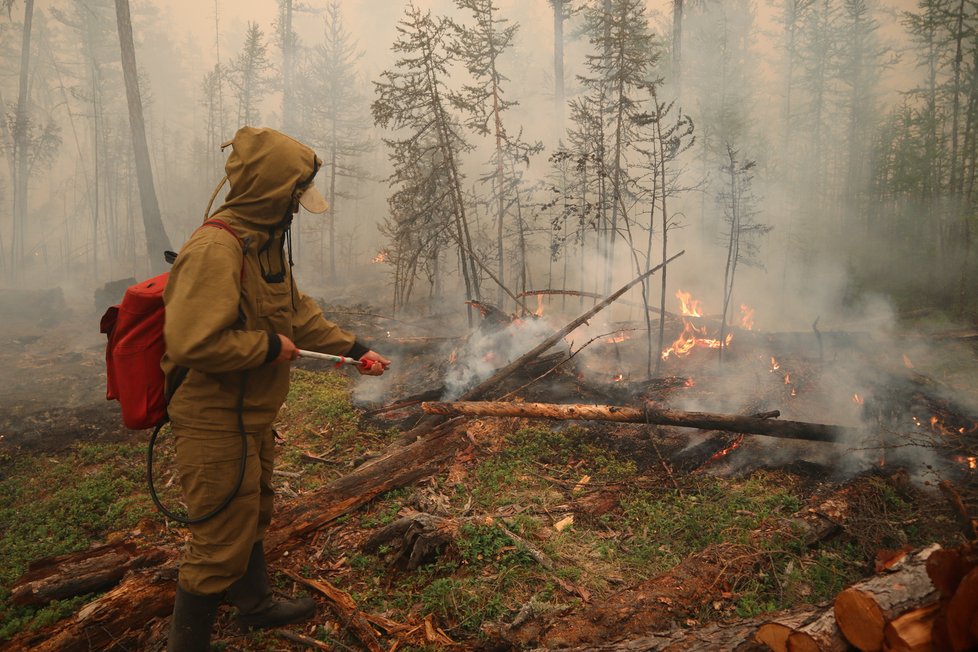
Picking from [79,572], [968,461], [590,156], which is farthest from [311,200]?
[590,156]

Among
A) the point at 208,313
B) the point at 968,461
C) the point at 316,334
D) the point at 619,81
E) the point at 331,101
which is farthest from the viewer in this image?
the point at 331,101

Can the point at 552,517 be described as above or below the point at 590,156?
below

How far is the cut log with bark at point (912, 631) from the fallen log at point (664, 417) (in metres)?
3.71

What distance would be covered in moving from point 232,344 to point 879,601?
3509 mm

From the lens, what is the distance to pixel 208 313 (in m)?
2.62

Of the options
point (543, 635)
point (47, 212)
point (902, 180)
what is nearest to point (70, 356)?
point (543, 635)

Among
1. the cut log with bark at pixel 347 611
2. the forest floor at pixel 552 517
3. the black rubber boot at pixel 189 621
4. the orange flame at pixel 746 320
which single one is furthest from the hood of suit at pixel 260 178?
the orange flame at pixel 746 320

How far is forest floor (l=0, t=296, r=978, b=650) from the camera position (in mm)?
3488

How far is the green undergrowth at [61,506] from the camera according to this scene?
149 inches

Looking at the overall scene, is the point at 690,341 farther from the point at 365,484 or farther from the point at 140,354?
the point at 140,354

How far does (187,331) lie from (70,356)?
1582 centimetres

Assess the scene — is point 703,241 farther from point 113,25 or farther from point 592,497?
point 113,25

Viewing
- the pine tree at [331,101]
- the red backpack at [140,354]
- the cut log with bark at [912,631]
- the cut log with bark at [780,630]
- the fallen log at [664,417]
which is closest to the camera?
the cut log with bark at [912,631]

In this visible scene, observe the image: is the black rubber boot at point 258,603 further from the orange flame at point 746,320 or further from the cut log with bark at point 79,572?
the orange flame at point 746,320
